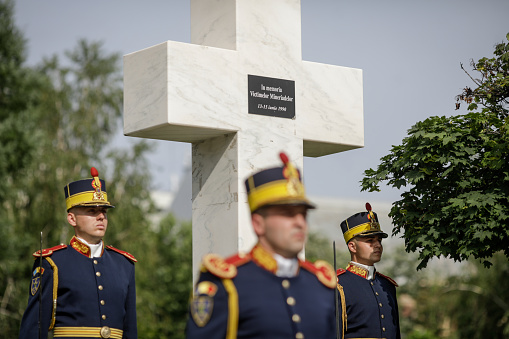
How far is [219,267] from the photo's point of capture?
430 cm

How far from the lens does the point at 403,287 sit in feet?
136

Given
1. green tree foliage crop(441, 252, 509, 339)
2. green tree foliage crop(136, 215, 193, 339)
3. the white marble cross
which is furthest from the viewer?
green tree foliage crop(136, 215, 193, 339)

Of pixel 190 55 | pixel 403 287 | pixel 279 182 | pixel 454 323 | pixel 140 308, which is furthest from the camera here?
pixel 403 287

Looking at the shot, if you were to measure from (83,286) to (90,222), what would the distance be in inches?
19.8

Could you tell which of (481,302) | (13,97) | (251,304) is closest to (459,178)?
(251,304)

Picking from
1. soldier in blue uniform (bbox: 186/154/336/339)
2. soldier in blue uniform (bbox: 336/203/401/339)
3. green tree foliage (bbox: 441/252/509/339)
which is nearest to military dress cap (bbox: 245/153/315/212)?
soldier in blue uniform (bbox: 186/154/336/339)

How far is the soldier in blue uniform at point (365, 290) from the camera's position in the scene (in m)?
7.67

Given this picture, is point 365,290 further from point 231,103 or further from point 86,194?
point 86,194

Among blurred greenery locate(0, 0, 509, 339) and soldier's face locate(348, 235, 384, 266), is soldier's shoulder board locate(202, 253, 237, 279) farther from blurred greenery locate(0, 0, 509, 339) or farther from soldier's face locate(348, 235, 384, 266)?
blurred greenery locate(0, 0, 509, 339)

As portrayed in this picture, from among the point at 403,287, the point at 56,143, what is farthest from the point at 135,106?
the point at 403,287

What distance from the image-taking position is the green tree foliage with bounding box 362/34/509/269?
732 centimetres

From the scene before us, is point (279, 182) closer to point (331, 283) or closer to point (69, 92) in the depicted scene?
point (331, 283)

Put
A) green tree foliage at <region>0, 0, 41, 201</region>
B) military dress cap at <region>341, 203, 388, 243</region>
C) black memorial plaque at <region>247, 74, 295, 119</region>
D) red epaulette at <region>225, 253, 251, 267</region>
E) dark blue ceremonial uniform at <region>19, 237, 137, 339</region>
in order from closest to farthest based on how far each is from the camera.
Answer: red epaulette at <region>225, 253, 251, 267</region> < dark blue ceremonial uniform at <region>19, 237, 137, 339</region> < black memorial plaque at <region>247, 74, 295, 119</region> < military dress cap at <region>341, 203, 388, 243</region> < green tree foliage at <region>0, 0, 41, 201</region>

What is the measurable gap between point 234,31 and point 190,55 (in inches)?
23.0
